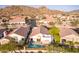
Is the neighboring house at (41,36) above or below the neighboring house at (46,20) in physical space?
below

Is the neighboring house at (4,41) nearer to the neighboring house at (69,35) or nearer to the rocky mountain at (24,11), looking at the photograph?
the rocky mountain at (24,11)

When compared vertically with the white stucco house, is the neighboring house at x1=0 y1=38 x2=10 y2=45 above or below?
below

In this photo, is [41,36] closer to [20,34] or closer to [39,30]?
[39,30]

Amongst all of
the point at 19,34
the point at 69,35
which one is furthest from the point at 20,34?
the point at 69,35

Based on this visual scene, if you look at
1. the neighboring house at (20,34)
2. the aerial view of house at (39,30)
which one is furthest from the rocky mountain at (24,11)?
the neighboring house at (20,34)

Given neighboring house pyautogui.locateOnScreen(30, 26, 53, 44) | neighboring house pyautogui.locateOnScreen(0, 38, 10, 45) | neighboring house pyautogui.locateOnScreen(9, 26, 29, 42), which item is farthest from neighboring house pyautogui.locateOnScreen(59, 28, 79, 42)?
neighboring house pyautogui.locateOnScreen(0, 38, 10, 45)

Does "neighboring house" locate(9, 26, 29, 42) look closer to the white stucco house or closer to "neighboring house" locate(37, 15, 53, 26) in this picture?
the white stucco house
